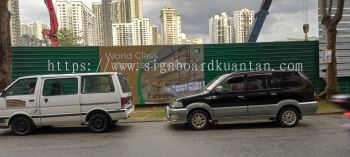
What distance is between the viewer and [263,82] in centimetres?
1198

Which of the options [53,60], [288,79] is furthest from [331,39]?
[53,60]

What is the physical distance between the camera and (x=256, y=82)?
39.2 feet

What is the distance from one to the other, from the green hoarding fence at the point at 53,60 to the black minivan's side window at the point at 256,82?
26.6 feet

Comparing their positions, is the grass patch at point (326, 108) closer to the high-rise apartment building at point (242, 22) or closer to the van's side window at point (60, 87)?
the van's side window at point (60, 87)

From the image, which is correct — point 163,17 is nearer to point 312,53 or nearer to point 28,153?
point 312,53

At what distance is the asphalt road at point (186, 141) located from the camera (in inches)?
336

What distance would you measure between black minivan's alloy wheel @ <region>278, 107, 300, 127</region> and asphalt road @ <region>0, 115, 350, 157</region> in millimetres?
248

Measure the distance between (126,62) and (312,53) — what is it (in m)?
8.30

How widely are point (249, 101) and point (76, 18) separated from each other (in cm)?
5050

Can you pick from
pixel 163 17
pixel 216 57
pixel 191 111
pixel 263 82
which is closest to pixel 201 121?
pixel 191 111

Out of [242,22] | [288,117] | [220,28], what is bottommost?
[288,117]

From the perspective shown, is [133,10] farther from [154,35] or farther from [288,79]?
[288,79]

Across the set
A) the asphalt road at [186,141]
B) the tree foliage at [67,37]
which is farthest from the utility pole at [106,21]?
the asphalt road at [186,141]

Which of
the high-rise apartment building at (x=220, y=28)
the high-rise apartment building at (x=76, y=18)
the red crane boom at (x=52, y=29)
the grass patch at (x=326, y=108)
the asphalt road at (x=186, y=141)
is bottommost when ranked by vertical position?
the asphalt road at (x=186, y=141)
